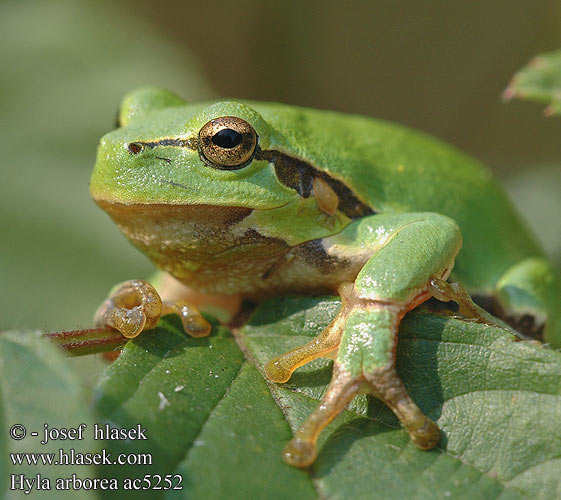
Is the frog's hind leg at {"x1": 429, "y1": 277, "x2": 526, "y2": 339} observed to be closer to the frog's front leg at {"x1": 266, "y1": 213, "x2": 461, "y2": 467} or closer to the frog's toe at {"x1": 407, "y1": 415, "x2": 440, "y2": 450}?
the frog's front leg at {"x1": 266, "y1": 213, "x2": 461, "y2": 467}

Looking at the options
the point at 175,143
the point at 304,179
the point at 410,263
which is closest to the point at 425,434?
the point at 410,263

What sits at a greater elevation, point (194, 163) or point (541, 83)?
point (541, 83)

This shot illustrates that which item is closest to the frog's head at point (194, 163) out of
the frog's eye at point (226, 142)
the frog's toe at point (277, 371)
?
the frog's eye at point (226, 142)

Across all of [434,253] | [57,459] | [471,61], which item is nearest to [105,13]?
[471,61]

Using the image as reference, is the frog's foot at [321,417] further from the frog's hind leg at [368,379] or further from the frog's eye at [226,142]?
the frog's eye at [226,142]

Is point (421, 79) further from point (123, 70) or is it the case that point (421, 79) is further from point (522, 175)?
point (123, 70)

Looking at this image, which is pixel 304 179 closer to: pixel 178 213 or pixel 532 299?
pixel 178 213
